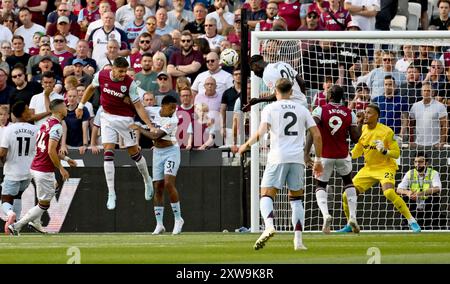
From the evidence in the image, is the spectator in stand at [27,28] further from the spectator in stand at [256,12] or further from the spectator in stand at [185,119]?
the spectator in stand at [185,119]

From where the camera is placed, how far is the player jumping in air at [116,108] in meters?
21.2

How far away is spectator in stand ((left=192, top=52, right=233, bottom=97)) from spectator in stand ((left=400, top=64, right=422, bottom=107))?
11.6ft

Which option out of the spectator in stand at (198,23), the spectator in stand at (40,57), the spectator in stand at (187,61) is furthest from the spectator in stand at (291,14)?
the spectator in stand at (40,57)

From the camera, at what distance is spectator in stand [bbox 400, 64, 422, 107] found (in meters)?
23.3

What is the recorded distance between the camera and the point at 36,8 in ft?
95.8

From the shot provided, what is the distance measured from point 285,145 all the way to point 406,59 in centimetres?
818

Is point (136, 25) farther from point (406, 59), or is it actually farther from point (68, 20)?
point (406, 59)

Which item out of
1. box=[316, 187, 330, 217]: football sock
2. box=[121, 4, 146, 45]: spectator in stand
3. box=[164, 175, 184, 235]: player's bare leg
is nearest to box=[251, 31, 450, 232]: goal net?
box=[164, 175, 184, 235]: player's bare leg

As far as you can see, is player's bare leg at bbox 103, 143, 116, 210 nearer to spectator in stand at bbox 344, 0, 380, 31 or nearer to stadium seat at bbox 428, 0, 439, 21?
spectator in stand at bbox 344, 0, 380, 31

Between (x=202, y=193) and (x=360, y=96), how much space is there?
3.46 meters

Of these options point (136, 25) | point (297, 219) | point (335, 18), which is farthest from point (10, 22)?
point (297, 219)
